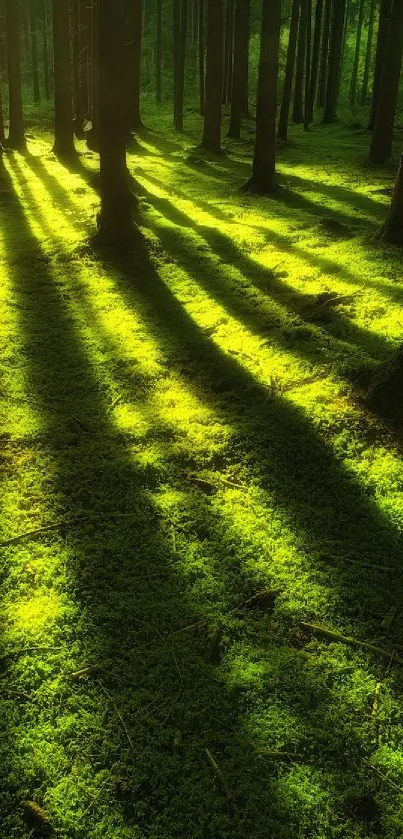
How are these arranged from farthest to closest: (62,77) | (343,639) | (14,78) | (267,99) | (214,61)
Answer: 1. (14,78)
2. (214,61)
3. (62,77)
4. (267,99)
5. (343,639)

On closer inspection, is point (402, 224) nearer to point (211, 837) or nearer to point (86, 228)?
point (86, 228)

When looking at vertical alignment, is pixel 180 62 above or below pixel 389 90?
above

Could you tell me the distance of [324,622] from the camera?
251 centimetres

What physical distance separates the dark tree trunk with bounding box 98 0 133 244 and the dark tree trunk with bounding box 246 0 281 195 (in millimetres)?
3846

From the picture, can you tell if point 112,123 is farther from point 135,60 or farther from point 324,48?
point 324,48

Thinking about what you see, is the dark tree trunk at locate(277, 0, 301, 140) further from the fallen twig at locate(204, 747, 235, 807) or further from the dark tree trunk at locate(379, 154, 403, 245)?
the fallen twig at locate(204, 747, 235, 807)

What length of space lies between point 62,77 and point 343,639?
15.4m

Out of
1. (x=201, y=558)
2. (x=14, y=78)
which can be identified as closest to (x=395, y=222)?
(x=201, y=558)

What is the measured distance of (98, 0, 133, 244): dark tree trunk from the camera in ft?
22.0

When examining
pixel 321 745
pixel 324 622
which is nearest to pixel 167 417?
pixel 324 622

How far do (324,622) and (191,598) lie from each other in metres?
0.61

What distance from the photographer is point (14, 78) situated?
1550 cm

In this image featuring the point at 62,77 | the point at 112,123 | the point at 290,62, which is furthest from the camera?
the point at 290,62

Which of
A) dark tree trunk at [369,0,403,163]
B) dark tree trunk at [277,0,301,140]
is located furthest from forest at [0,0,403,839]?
dark tree trunk at [277,0,301,140]
